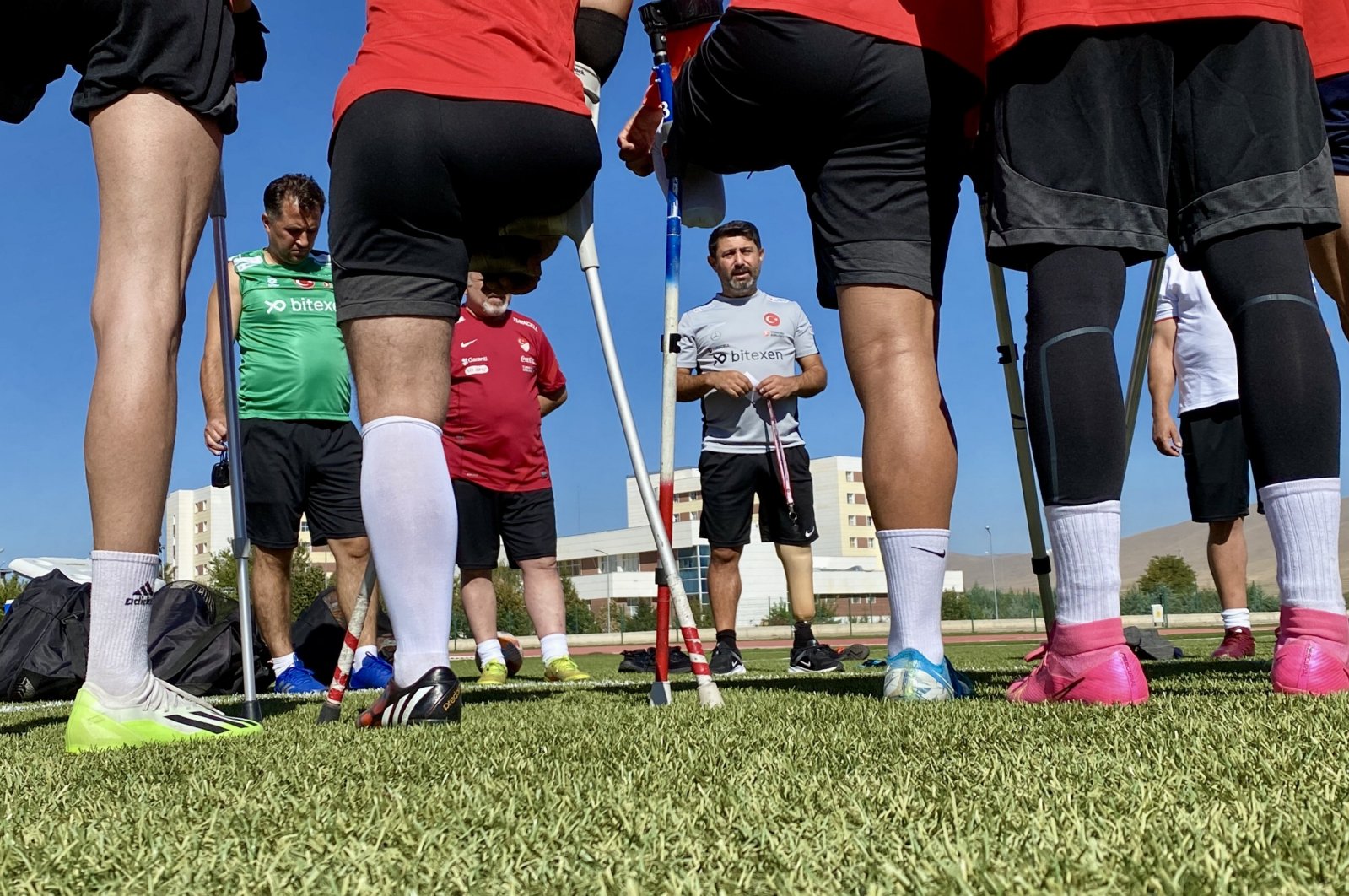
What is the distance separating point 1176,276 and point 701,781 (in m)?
5.94

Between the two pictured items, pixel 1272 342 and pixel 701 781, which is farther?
pixel 1272 342

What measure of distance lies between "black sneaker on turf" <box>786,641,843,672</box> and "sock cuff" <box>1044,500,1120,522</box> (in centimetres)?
386

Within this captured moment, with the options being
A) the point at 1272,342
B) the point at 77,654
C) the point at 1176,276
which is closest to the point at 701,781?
the point at 1272,342

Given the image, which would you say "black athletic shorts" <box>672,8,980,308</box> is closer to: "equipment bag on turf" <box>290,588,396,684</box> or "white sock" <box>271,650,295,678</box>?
"white sock" <box>271,650,295,678</box>

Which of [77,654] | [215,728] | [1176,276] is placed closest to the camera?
[215,728]

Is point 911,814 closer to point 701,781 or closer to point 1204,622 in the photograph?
point 701,781

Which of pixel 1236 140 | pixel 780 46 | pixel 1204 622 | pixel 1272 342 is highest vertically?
pixel 780 46

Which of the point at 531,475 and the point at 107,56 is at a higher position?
the point at 107,56

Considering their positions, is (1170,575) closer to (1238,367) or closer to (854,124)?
(854,124)

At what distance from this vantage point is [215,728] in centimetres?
242

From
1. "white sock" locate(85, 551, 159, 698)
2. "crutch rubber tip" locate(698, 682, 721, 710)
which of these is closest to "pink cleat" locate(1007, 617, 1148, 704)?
"crutch rubber tip" locate(698, 682, 721, 710)

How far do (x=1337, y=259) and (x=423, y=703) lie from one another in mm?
2995

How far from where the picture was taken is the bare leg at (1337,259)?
3.26 metres

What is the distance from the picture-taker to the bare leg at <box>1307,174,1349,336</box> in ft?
10.7
